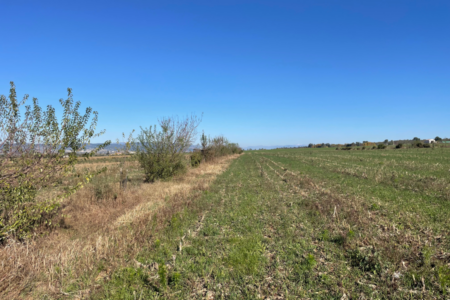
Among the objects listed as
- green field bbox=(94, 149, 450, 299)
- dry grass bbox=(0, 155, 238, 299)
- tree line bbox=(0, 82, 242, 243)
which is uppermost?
tree line bbox=(0, 82, 242, 243)

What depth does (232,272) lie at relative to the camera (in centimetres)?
491

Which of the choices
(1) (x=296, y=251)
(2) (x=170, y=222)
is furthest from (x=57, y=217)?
(1) (x=296, y=251)

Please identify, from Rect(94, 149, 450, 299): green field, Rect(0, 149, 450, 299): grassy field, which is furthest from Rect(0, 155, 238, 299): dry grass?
Rect(94, 149, 450, 299): green field

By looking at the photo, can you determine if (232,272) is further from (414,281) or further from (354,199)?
(354,199)

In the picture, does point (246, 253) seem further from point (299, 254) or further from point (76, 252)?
A: point (76, 252)

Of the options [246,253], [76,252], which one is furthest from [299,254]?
[76,252]

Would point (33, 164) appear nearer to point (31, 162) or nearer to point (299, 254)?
point (31, 162)

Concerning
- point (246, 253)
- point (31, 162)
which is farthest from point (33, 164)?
point (246, 253)

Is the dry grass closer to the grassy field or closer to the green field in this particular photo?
the grassy field

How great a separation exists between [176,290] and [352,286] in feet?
11.3

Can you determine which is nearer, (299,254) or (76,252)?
(76,252)

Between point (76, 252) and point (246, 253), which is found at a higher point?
point (76, 252)

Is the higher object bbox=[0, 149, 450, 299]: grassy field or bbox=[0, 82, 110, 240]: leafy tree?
bbox=[0, 82, 110, 240]: leafy tree

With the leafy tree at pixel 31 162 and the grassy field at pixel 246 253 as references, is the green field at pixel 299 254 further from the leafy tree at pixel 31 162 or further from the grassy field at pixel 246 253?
the leafy tree at pixel 31 162
